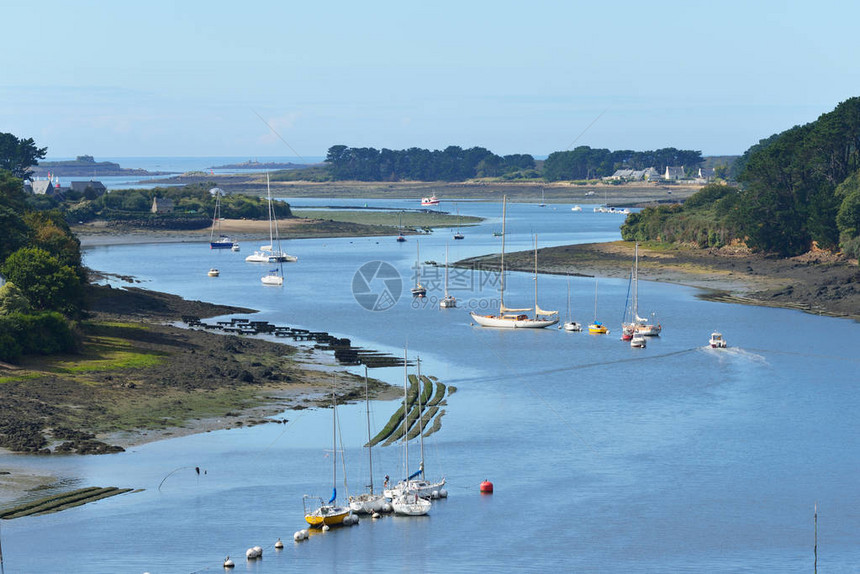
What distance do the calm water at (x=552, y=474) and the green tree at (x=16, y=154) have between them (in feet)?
418

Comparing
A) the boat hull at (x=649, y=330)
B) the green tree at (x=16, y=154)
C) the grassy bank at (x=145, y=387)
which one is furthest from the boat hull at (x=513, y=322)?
the green tree at (x=16, y=154)

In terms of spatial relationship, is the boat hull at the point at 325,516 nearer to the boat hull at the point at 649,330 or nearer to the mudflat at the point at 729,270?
the boat hull at the point at 649,330

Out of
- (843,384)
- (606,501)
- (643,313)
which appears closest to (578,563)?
(606,501)

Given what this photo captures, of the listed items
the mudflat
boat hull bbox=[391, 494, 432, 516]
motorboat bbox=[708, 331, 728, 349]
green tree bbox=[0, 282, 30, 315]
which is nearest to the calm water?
boat hull bbox=[391, 494, 432, 516]

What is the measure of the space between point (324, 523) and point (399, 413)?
17.6 meters

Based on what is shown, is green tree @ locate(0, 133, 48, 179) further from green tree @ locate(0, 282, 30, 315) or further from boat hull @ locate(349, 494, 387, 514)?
boat hull @ locate(349, 494, 387, 514)

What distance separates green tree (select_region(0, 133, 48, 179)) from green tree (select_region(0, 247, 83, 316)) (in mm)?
126407

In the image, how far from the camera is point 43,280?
7200 cm

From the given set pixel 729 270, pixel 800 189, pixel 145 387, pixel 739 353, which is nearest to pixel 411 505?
pixel 145 387

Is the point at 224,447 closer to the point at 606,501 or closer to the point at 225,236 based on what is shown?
the point at 606,501

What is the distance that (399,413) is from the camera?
5997cm

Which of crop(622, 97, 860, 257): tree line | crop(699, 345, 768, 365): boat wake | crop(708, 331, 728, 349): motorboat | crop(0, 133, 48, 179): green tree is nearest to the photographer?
crop(699, 345, 768, 365): boat wake

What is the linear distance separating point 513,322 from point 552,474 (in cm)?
4461

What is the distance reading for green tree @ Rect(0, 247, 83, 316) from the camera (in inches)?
2808
